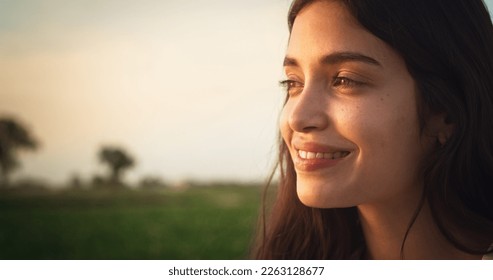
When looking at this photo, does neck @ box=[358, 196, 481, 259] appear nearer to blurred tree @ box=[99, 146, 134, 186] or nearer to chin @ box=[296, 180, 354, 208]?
chin @ box=[296, 180, 354, 208]

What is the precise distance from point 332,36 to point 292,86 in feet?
0.68

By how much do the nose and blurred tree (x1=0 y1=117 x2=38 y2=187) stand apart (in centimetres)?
355

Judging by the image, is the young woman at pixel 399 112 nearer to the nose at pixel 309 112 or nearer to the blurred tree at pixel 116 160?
the nose at pixel 309 112

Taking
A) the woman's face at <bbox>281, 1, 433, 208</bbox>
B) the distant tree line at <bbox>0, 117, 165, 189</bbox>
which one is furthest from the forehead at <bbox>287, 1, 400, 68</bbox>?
the distant tree line at <bbox>0, 117, 165, 189</bbox>

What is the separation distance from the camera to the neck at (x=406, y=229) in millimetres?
1550

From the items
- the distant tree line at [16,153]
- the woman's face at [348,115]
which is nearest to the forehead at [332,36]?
the woman's face at [348,115]

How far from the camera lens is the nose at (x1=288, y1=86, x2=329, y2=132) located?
4.66ft

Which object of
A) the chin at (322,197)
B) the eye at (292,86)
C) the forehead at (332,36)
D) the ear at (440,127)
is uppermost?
the forehead at (332,36)

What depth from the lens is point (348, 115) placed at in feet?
4.61

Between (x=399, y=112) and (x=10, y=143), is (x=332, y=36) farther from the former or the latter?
(x=10, y=143)

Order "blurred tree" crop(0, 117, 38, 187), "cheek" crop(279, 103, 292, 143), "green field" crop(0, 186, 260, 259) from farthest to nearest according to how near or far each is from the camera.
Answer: "green field" crop(0, 186, 260, 259) < "blurred tree" crop(0, 117, 38, 187) < "cheek" crop(279, 103, 292, 143)

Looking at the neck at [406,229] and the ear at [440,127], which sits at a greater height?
the ear at [440,127]

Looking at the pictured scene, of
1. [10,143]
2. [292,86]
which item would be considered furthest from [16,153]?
[292,86]

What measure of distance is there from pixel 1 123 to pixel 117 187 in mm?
1290
